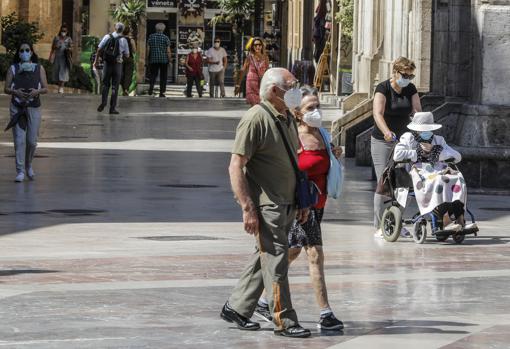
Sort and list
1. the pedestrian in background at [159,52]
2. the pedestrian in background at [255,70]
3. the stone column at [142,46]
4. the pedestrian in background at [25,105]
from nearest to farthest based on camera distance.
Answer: the pedestrian in background at [25,105], the pedestrian in background at [255,70], the pedestrian in background at [159,52], the stone column at [142,46]

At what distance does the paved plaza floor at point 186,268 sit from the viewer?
10734 millimetres

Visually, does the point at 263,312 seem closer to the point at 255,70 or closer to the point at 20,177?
the point at 20,177

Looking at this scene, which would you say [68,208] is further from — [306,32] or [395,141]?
[306,32]

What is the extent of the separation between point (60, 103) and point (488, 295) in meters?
30.1

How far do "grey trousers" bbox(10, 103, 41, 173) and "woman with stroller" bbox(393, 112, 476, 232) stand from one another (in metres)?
7.01

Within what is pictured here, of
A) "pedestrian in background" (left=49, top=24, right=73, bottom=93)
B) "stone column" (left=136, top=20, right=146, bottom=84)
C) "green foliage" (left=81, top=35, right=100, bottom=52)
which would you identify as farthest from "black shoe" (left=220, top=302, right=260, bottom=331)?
"stone column" (left=136, top=20, right=146, bottom=84)

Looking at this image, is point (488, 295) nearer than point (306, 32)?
Yes

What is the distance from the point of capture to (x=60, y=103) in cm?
4200

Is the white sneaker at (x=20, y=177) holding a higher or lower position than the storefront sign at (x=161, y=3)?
lower

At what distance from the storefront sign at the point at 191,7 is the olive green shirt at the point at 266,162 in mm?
71221

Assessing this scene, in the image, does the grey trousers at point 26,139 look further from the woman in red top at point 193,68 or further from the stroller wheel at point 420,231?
the woman in red top at point 193,68

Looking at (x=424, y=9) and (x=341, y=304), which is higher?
(x=424, y=9)

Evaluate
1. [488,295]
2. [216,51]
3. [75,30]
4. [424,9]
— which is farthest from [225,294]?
[75,30]

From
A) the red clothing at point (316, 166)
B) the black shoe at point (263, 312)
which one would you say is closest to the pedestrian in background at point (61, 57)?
the red clothing at point (316, 166)
